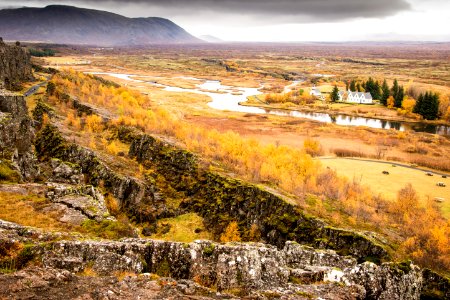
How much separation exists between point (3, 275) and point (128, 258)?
19.6 feet

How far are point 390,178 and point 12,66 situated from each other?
9717 centimetres

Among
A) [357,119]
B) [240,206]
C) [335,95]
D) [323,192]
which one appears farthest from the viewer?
[335,95]

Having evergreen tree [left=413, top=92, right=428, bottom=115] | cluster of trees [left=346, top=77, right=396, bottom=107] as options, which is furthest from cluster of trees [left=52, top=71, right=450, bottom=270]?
cluster of trees [left=346, top=77, right=396, bottom=107]

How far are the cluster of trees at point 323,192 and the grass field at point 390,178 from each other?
187 inches

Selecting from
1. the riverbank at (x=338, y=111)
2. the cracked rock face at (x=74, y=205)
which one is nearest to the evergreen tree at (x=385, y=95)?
the riverbank at (x=338, y=111)

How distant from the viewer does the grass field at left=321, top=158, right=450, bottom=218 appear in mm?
55291

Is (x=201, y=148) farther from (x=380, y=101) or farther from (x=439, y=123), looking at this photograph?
(x=380, y=101)

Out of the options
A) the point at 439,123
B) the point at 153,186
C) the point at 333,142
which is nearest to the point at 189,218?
the point at 153,186

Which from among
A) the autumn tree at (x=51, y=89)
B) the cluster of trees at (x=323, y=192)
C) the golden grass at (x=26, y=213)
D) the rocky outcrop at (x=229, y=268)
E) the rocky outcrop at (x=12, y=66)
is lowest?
the cluster of trees at (x=323, y=192)

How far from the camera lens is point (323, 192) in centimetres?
4781

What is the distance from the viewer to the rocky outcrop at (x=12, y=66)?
83250mm

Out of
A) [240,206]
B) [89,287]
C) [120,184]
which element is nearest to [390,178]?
[240,206]

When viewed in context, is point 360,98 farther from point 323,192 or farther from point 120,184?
point 120,184

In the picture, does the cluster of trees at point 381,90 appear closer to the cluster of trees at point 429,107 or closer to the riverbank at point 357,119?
the cluster of trees at point 429,107
